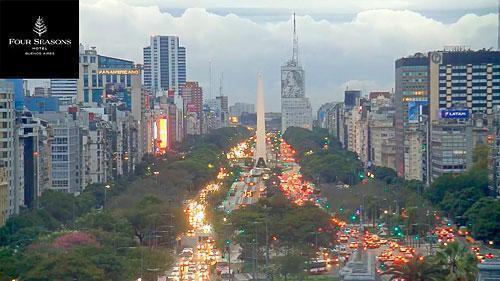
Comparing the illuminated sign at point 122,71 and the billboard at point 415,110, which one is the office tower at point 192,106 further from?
the billboard at point 415,110

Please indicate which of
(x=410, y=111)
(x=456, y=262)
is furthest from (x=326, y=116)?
(x=456, y=262)

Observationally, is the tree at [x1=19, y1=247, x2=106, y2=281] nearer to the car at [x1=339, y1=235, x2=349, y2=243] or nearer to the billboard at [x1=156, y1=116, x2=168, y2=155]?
the car at [x1=339, y1=235, x2=349, y2=243]

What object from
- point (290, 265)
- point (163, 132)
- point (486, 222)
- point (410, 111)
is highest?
point (410, 111)

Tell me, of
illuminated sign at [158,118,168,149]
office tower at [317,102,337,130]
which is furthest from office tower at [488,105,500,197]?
office tower at [317,102,337,130]

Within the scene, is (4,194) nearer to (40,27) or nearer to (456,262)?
(456,262)

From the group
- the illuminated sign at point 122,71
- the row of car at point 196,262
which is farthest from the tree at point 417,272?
the illuminated sign at point 122,71

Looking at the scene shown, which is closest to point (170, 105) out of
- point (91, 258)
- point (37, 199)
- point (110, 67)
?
point (110, 67)

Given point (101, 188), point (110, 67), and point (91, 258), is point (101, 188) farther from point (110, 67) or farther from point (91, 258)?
point (110, 67)

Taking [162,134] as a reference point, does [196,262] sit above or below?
below
